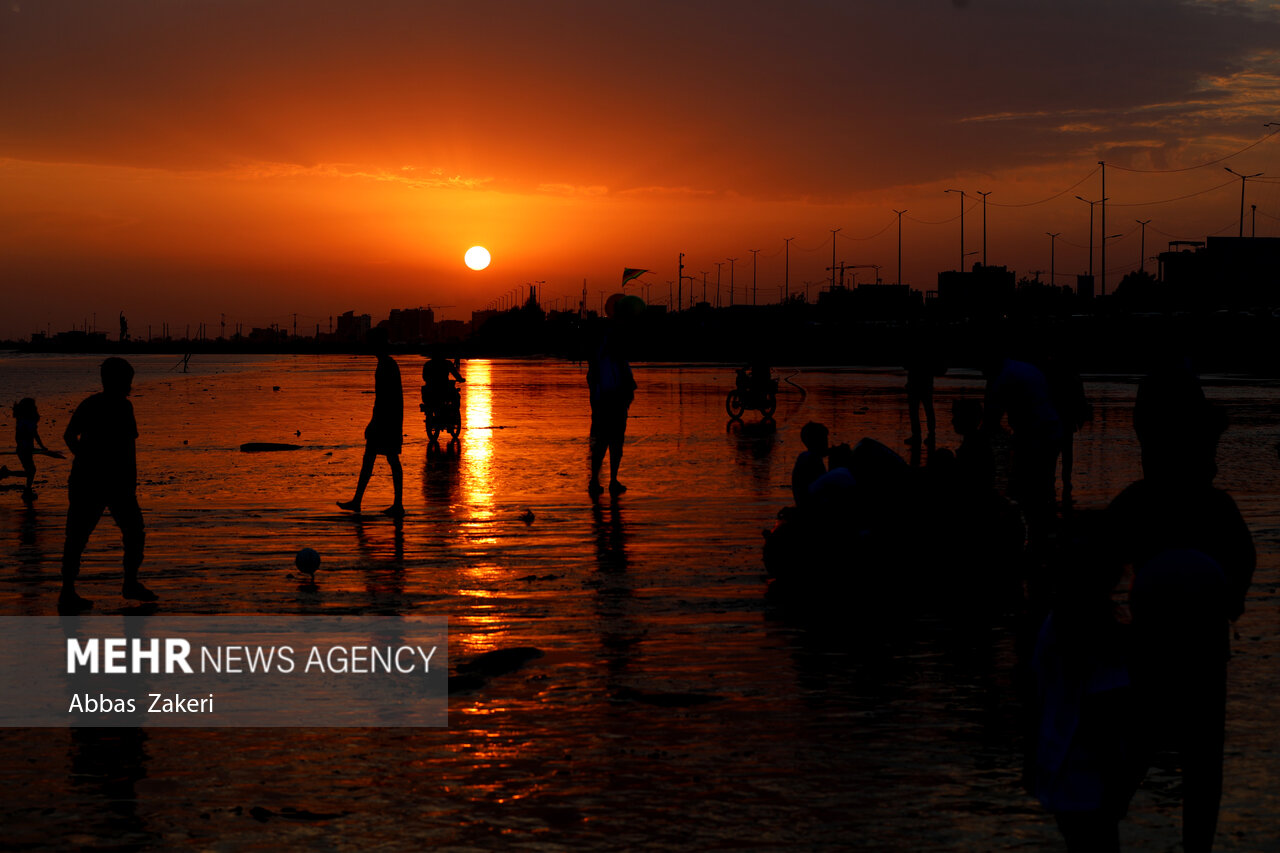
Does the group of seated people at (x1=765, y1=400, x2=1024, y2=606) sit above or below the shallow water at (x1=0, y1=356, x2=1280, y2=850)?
above

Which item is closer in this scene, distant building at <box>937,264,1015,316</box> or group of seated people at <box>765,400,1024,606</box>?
group of seated people at <box>765,400,1024,606</box>

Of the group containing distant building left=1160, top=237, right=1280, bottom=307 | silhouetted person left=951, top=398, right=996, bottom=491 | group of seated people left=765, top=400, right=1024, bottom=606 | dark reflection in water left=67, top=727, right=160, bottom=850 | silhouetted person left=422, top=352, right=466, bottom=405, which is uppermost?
distant building left=1160, top=237, right=1280, bottom=307

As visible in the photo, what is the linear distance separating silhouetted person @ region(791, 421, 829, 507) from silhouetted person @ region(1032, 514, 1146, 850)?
5.80 m

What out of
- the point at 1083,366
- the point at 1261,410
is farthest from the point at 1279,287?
the point at 1261,410

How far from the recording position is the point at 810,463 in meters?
9.71

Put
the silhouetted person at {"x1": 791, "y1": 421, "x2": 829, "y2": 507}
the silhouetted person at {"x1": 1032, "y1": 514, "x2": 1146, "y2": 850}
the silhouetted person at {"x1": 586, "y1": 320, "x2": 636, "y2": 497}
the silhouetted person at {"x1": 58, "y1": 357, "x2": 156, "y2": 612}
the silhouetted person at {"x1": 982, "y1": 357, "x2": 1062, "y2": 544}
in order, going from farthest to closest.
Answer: the silhouetted person at {"x1": 586, "y1": 320, "x2": 636, "y2": 497} < the silhouetted person at {"x1": 982, "y1": 357, "x2": 1062, "y2": 544} < the silhouetted person at {"x1": 791, "y1": 421, "x2": 829, "y2": 507} < the silhouetted person at {"x1": 58, "y1": 357, "x2": 156, "y2": 612} < the silhouetted person at {"x1": 1032, "y1": 514, "x2": 1146, "y2": 850}

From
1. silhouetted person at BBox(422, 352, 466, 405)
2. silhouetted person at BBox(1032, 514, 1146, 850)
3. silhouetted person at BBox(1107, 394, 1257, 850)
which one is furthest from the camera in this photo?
silhouetted person at BBox(422, 352, 466, 405)

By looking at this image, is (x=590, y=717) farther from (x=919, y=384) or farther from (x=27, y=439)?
(x=919, y=384)

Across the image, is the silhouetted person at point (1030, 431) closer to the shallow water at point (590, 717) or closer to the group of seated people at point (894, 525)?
the group of seated people at point (894, 525)

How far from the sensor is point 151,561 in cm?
1062

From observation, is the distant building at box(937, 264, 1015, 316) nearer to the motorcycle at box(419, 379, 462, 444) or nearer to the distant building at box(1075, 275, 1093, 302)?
the distant building at box(1075, 275, 1093, 302)

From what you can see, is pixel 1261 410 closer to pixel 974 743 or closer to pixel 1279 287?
pixel 974 743

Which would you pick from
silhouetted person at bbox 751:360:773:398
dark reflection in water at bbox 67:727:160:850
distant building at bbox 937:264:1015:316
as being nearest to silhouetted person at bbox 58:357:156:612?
dark reflection in water at bbox 67:727:160:850

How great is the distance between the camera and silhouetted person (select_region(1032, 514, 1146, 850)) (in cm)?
356
